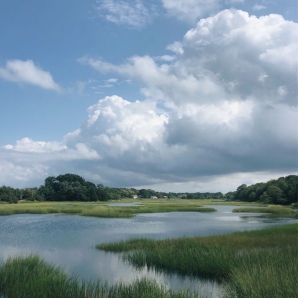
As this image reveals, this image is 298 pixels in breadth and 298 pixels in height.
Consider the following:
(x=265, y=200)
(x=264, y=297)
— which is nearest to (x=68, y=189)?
(x=265, y=200)

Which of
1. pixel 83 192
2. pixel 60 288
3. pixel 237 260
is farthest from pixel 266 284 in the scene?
pixel 83 192

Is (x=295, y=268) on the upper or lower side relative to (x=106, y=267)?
upper

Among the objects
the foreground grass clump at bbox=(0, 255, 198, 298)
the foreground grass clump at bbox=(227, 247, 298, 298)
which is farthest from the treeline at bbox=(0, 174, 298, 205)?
the foreground grass clump at bbox=(0, 255, 198, 298)

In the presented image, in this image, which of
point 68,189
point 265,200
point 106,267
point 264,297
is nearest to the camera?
point 264,297

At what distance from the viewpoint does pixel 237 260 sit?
15070 millimetres

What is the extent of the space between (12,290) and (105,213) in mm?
39040

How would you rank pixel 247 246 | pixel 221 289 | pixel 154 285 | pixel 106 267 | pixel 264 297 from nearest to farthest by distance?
1. pixel 264 297
2. pixel 154 285
3. pixel 221 289
4. pixel 106 267
5. pixel 247 246

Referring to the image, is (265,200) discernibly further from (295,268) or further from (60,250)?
(295,268)

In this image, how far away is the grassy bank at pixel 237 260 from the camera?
1071 cm

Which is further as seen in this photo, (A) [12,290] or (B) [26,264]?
(B) [26,264]

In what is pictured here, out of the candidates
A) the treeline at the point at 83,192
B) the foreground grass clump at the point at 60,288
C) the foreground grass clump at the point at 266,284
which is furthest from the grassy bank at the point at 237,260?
the treeline at the point at 83,192

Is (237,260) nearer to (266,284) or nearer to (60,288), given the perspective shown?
(266,284)

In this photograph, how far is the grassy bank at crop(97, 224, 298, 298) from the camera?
10.7 metres

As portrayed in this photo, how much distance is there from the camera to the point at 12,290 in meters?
12.0
